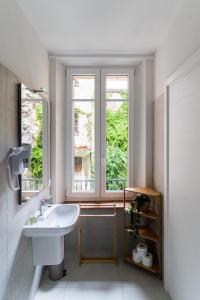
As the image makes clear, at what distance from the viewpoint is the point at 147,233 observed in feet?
7.48

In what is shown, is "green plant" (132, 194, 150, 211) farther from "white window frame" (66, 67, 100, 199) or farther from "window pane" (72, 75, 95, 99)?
"window pane" (72, 75, 95, 99)

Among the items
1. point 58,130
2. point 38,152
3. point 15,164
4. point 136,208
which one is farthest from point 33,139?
point 136,208

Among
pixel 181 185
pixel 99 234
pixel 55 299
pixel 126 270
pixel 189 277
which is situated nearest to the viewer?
pixel 189 277

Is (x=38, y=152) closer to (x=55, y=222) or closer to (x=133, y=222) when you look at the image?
(x=55, y=222)

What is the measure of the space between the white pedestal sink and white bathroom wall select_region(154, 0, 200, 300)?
3.33ft

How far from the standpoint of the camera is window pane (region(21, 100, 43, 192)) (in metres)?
1.72

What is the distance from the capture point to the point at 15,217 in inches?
61.0

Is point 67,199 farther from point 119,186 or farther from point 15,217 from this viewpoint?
point 15,217

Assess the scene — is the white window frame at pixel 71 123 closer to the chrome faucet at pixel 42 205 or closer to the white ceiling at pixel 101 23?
the white ceiling at pixel 101 23

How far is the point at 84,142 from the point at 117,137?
457 millimetres

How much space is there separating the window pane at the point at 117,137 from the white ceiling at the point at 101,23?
2.40 ft

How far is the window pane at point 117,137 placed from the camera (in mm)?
2789

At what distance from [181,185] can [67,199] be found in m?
1.63

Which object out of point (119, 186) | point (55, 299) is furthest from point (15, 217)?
point (119, 186)
